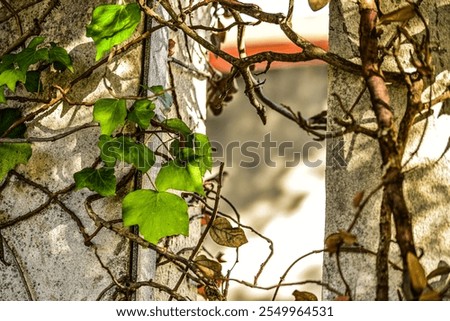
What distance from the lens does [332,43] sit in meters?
1.38

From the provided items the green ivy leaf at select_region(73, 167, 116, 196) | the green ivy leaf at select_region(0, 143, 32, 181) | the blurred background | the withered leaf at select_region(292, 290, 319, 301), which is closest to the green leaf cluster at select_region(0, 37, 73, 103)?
the green ivy leaf at select_region(0, 143, 32, 181)

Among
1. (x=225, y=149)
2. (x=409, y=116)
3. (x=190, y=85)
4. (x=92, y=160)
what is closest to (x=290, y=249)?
(x=225, y=149)

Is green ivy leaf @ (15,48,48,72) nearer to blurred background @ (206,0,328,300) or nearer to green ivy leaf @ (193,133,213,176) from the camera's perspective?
green ivy leaf @ (193,133,213,176)

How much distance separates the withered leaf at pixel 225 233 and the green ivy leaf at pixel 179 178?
23 cm

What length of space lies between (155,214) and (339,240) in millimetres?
376

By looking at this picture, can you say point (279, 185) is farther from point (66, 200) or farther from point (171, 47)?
point (66, 200)

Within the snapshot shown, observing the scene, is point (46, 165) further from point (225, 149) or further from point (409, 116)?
point (225, 149)

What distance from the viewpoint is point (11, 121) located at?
152cm

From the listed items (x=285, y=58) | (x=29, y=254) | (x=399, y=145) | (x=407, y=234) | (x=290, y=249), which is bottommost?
(x=290, y=249)

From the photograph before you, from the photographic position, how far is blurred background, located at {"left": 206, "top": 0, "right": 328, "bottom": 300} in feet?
10.7

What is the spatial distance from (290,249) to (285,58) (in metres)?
1.99

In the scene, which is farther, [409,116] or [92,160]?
[92,160]

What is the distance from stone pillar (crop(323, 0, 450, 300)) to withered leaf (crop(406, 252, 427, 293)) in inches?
5.3

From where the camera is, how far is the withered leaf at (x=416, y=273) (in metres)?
1.08
